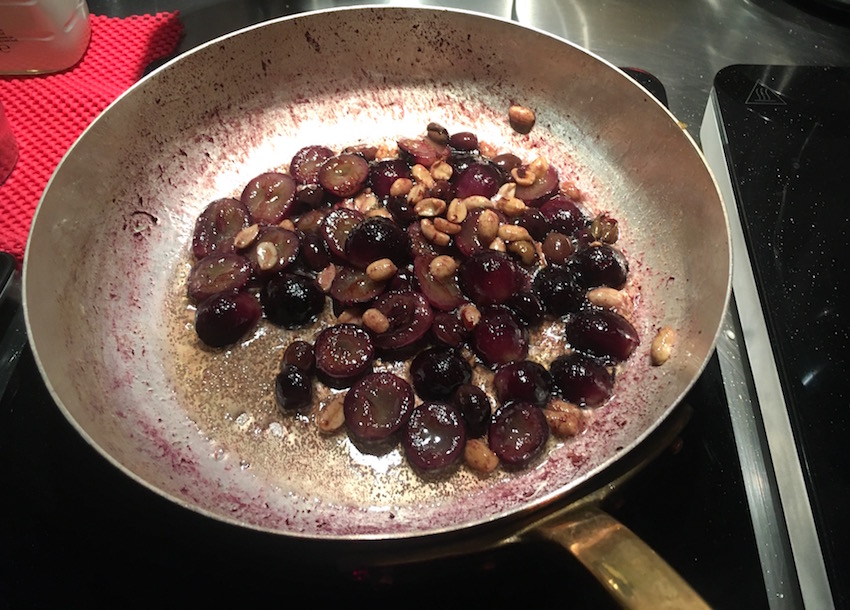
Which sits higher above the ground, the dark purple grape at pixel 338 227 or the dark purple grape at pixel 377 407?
the dark purple grape at pixel 338 227

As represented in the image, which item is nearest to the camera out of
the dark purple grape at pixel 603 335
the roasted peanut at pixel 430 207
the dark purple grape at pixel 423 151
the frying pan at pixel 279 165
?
the frying pan at pixel 279 165

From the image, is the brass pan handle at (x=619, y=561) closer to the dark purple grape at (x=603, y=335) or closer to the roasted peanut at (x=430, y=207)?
the dark purple grape at (x=603, y=335)

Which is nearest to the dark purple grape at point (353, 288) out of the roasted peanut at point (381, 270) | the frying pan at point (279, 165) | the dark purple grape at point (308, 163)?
the roasted peanut at point (381, 270)

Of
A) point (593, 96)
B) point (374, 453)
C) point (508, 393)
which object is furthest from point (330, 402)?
point (593, 96)

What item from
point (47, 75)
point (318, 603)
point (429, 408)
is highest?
point (47, 75)

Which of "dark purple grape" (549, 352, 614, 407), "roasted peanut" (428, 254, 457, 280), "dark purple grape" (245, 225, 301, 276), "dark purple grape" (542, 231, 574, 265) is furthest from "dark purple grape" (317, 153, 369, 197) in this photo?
"dark purple grape" (549, 352, 614, 407)

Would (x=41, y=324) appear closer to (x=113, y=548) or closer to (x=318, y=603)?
(x=113, y=548)

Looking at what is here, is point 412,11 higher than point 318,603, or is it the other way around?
point 412,11
